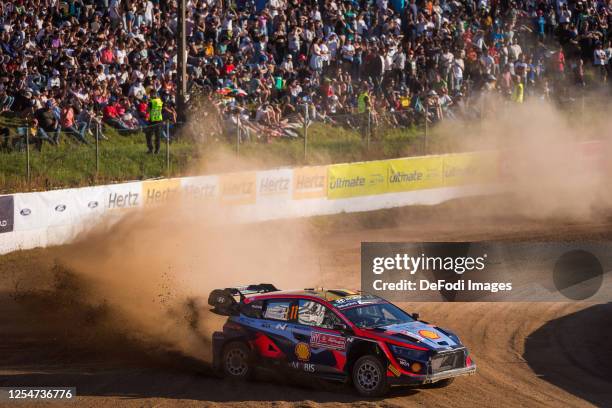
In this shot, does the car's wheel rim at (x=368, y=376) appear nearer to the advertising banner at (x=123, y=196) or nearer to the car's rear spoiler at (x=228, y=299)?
the car's rear spoiler at (x=228, y=299)

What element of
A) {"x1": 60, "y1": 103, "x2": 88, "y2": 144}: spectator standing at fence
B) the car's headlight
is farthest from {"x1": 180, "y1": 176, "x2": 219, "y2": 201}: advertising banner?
the car's headlight

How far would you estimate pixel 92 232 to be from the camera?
65.9 feet

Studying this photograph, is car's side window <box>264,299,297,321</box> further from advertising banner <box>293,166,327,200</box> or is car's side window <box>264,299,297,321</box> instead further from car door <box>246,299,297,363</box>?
advertising banner <box>293,166,327,200</box>

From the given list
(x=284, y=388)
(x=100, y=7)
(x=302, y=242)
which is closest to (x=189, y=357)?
(x=284, y=388)

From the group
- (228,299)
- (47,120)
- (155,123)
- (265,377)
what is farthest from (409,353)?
(155,123)

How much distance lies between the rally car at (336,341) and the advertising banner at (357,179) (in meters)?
14.0

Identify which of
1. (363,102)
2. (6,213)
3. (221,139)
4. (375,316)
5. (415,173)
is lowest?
(375,316)

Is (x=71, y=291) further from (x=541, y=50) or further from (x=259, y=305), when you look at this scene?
(x=541, y=50)

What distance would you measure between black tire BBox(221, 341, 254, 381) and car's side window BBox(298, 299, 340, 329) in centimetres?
96

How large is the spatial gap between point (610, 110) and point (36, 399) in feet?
92.6

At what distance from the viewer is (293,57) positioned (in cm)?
3183

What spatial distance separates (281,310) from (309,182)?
46.4 ft

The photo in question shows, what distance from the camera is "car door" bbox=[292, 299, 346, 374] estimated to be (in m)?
13.1

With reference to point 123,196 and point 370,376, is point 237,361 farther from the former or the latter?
point 123,196
